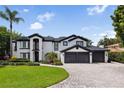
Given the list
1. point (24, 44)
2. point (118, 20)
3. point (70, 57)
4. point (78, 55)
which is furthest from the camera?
point (24, 44)

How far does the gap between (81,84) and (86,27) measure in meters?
24.5

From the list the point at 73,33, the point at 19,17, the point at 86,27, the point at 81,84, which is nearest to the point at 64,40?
the point at 73,33

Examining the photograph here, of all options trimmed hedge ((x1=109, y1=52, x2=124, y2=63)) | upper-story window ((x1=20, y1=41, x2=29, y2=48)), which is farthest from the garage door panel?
upper-story window ((x1=20, y1=41, x2=29, y2=48))

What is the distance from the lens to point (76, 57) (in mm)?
40094

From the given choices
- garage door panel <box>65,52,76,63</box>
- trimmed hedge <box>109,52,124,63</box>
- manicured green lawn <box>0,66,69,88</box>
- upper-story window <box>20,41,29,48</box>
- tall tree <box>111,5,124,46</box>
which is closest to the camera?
manicured green lawn <box>0,66,69,88</box>

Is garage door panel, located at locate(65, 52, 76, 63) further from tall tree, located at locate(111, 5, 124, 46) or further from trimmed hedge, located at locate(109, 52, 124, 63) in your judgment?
tall tree, located at locate(111, 5, 124, 46)

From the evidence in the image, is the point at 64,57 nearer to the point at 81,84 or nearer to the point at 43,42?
the point at 43,42

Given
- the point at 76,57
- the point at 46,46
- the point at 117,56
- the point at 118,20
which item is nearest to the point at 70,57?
the point at 76,57

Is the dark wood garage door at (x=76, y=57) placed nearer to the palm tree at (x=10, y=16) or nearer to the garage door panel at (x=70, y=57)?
the garage door panel at (x=70, y=57)

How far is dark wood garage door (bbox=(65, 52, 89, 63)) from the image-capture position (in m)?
39.9

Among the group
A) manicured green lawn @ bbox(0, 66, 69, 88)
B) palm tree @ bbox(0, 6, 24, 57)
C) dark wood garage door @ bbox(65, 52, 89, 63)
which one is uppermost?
palm tree @ bbox(0, 6, 24, 57)

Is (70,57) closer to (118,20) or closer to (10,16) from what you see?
(10,16)

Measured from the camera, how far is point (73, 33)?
4300 centimetres

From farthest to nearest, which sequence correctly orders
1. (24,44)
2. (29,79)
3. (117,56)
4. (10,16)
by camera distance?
1. (24,44)
2. (117,56)
3. (10,16)
4. (29,79)
